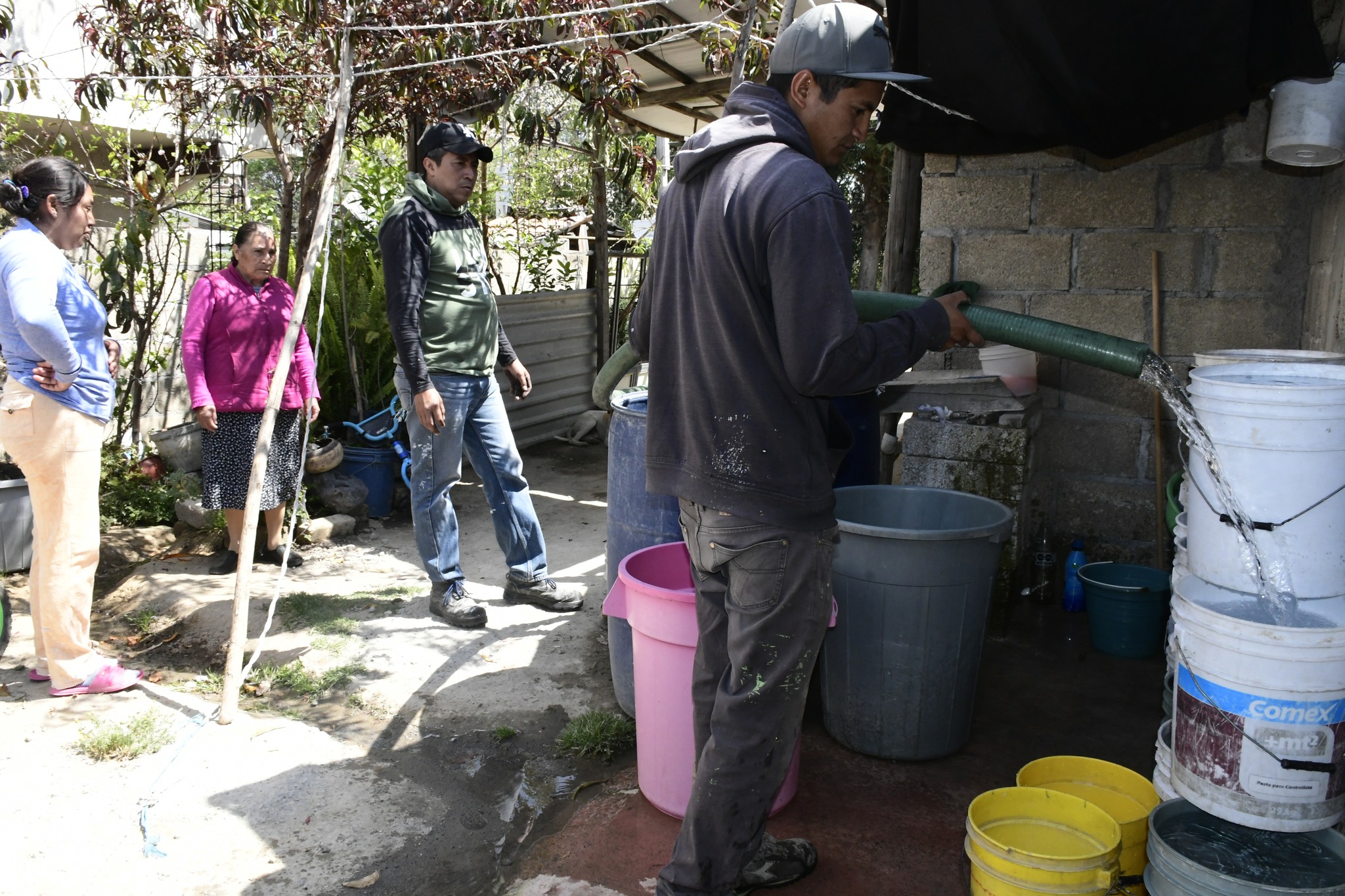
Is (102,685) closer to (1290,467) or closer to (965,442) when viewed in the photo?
(965,442)

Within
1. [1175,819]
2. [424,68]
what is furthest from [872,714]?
[424,68]

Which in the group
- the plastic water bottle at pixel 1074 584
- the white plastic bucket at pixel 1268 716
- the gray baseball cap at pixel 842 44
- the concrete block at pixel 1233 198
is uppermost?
the concrete block at pixel 1233 198

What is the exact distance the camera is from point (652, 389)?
2326 millimetres

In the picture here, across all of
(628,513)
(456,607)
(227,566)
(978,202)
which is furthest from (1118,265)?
(227,566)

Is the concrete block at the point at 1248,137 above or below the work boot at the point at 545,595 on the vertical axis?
above

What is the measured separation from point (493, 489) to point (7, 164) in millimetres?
4861

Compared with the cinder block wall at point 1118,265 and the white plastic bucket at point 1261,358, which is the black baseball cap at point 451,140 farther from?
the white plastic bucket at point 1261,358

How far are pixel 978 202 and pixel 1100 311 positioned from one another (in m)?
0.78

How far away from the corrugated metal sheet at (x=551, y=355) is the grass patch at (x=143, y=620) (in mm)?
3806

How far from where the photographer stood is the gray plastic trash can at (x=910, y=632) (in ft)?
9.62

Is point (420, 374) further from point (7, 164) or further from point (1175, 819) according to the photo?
point (7, 164)

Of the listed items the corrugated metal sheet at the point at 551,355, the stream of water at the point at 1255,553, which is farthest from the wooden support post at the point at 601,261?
the stream of water at the point at 1255,553

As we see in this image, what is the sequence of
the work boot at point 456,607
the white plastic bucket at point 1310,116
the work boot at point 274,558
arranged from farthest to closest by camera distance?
the work boot at point 274,558 → the work boot at point 456,607 → the white plastic bucket at point 1310,116

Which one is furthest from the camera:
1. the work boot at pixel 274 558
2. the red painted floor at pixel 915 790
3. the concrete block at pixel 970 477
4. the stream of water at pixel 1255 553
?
the work boot at pixel 274 558
